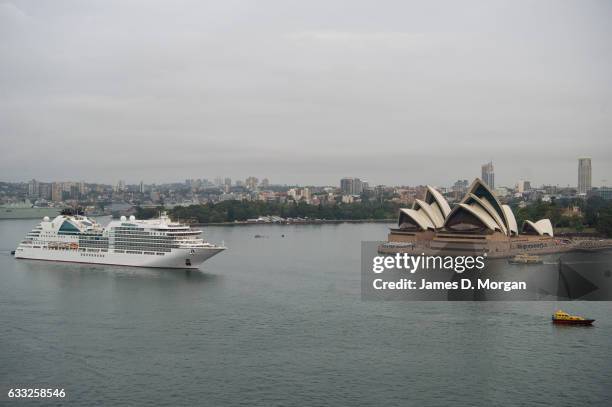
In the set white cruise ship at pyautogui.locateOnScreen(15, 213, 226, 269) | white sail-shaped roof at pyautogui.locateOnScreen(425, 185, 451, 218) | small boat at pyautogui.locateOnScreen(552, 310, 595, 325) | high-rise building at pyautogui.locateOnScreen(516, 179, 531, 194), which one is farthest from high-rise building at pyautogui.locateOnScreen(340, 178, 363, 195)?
small boat at pyautogui.locateOnScreen(552, 310, 595, 325)

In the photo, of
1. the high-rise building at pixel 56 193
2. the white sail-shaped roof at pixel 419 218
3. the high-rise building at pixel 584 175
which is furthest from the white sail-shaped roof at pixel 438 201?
the high-rise building at pixel 56 193

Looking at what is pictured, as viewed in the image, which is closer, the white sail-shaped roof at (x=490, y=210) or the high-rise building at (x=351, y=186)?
the white sail-shaped roof at (x=490, y=210)

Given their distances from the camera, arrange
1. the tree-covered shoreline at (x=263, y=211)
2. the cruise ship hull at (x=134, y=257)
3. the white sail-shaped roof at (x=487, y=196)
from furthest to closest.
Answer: the tree-covered shoreline at (x=263, y=211), the white sail-shaped roof at (x=487, y=196), the cruise ship hull at (x=134, y=257)

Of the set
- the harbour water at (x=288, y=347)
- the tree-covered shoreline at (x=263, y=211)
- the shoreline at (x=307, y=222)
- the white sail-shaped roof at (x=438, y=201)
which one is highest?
the white sail-shaped roof at (x=438, y=201)

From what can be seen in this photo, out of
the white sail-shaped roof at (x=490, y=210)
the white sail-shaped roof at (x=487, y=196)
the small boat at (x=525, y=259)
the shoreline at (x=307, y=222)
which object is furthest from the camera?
the shoreline at (x=307, y=222)

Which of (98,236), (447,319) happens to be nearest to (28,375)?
(447,319)

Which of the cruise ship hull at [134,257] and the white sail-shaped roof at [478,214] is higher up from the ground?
the white sail-shaped roof at [478,214]

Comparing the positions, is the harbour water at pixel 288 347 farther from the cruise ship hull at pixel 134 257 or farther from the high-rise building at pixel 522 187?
the high-rise building at pixel 522 187

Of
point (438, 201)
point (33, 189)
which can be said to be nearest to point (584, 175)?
point (438, 201)
